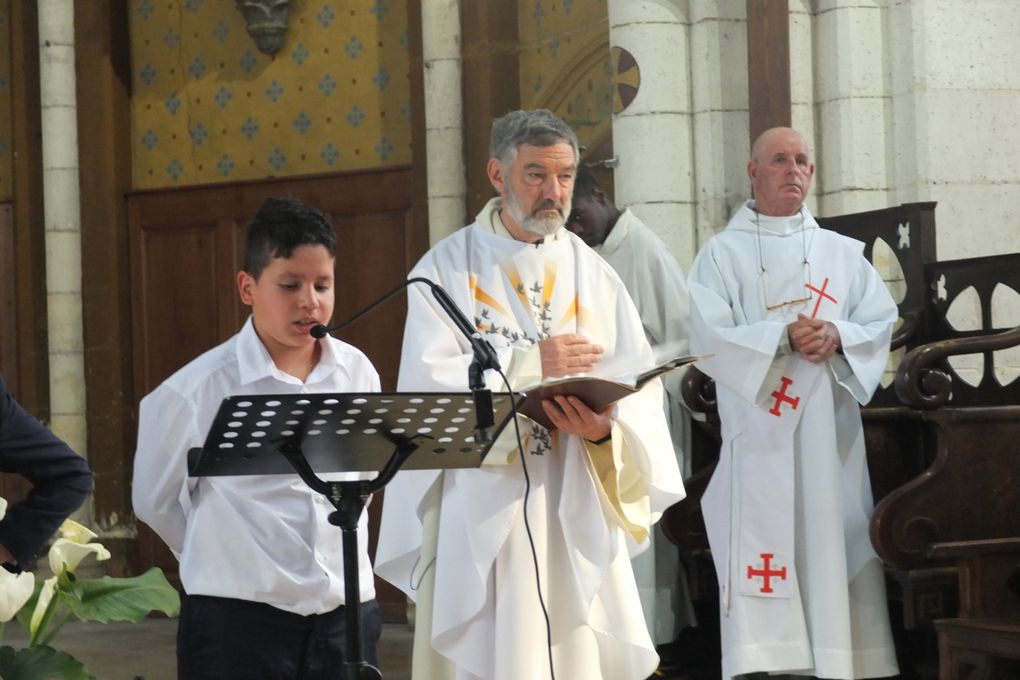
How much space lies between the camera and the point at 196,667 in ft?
10.2

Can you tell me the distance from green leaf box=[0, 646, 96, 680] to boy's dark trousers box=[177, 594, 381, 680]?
30.2 inches

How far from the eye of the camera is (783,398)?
516cm

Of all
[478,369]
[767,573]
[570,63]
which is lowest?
[767,573]

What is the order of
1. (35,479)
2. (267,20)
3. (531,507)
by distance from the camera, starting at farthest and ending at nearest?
1. (267,20)
2. (531,507)
3. (35,479)

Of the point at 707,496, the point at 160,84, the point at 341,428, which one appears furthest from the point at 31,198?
the point at 341,428

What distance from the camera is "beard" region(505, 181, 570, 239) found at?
3.87 meters

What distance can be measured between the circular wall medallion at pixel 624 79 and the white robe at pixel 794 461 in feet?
3.88

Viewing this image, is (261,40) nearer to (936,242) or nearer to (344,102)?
(344,102)

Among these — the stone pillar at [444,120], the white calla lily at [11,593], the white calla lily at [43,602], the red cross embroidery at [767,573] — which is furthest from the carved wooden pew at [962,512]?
the stone pillar at [444,120]

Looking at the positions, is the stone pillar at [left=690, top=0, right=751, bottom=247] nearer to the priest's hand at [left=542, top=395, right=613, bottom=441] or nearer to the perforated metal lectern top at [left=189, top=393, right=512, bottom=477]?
the priest's hand at [left=542, top=395, right=613, bottom=441]

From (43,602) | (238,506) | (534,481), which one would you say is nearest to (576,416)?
(534,481)

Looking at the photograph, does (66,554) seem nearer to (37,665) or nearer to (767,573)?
(37,665)

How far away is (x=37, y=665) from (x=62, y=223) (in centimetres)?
657

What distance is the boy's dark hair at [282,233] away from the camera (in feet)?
10.7
